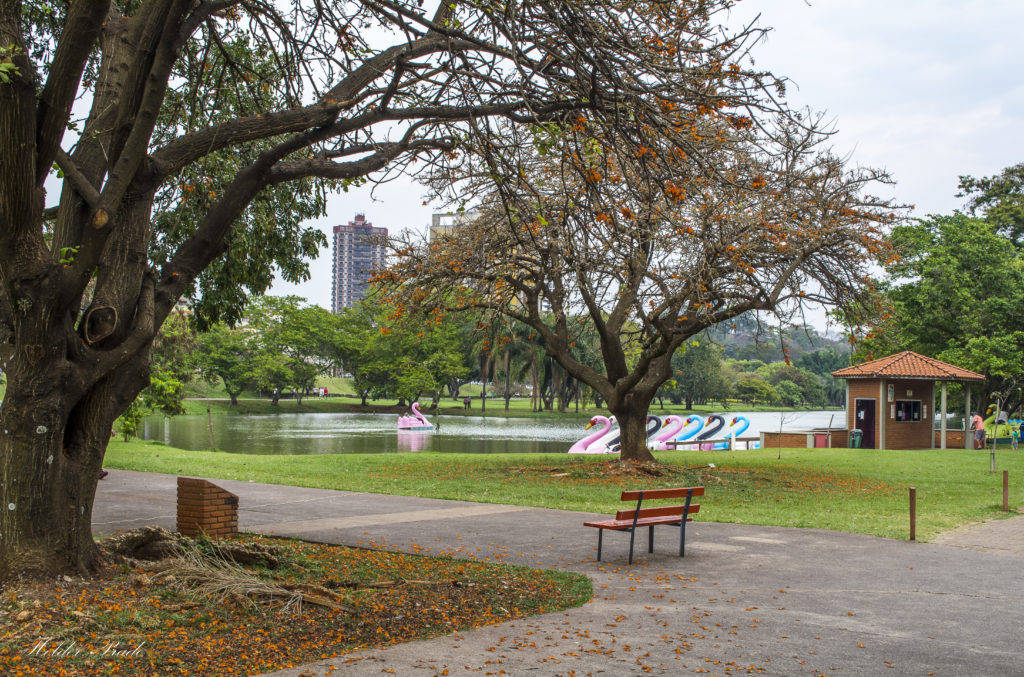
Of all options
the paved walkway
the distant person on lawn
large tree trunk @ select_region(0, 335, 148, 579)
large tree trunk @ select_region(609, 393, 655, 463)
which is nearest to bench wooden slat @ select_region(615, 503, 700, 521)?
the paved walkway

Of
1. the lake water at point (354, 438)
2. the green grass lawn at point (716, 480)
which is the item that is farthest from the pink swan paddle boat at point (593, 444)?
the green grass lawn at point (716, 480)

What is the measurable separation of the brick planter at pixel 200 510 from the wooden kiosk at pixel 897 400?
30.0 meters

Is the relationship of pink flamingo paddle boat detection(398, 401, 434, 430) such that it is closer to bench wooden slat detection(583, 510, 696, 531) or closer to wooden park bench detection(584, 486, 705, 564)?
wooden park bench detection(584, 486, 705, 564)

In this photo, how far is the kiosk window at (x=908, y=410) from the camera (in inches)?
1357

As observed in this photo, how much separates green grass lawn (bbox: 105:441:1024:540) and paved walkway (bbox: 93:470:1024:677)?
5.12 ft

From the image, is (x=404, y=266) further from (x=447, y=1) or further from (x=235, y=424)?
(x=235, y=424)

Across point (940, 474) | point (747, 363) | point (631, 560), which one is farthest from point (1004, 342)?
point (747, 363)

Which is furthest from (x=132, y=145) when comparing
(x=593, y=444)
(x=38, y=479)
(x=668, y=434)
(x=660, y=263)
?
(x=668, y=434)

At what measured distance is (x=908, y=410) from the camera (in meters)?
34.7

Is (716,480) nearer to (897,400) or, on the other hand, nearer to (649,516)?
(649,516)

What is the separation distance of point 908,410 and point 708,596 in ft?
99.7

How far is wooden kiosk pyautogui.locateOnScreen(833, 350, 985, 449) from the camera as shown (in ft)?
111

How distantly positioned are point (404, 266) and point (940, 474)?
1535 cm

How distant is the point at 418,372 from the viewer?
225 feet
